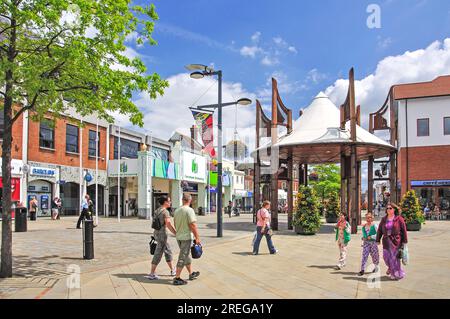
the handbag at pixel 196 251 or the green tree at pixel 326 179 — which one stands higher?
the green tree at pixel 326 179

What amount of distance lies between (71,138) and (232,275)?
87.0 ft

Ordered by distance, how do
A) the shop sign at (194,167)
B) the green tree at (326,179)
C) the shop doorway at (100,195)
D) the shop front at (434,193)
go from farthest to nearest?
the green tree at (326,179) → the shop sign at (194,167) → the shop front at (434,193) → the shop doorway at (100,195)

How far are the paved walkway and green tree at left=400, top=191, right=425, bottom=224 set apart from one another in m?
7.80

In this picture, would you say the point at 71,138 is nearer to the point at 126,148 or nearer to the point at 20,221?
the point at 126,148

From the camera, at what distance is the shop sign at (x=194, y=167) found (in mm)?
38781

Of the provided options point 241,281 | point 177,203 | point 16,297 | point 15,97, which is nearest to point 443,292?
point 241,281

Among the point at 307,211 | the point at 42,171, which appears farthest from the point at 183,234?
the point at 42,171

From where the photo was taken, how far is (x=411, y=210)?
859 inches

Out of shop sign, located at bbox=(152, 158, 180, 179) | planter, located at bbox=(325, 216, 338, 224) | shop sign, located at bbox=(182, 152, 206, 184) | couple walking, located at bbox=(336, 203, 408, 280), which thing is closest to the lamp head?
couple walking, located at bbox=(336, 203, 408, 280)

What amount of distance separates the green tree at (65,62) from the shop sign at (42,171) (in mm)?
20018

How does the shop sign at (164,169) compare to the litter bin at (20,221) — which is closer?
the litter bin at (20,221)

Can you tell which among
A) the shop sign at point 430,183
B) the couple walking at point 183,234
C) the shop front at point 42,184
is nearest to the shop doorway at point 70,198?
the shop front at point 42,184

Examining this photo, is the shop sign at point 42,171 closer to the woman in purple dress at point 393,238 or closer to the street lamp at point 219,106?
the street lamp at point 219,106

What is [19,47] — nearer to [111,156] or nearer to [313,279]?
[313,279]
